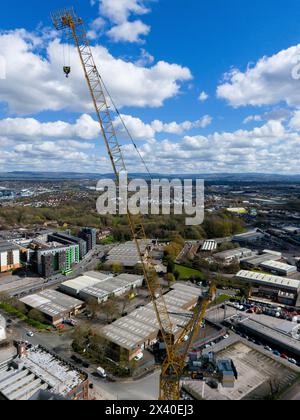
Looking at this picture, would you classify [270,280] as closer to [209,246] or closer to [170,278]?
[170,278]

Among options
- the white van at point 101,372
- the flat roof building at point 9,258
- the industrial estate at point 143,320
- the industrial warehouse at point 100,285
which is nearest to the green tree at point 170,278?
the industrial estate at point 143,320

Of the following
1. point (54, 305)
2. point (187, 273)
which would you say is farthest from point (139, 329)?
point (187, 273)

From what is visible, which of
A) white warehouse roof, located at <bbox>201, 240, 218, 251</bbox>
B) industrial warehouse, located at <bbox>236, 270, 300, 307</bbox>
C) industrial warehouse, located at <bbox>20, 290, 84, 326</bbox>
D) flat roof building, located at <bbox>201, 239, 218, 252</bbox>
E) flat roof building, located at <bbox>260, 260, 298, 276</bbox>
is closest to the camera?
industrial warehouse, located at <bbox>20, 290, 84, 326</bbox>

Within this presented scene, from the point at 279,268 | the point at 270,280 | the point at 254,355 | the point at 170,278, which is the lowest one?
the point at 254,355

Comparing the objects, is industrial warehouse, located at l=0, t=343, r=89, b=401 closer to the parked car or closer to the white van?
the white van

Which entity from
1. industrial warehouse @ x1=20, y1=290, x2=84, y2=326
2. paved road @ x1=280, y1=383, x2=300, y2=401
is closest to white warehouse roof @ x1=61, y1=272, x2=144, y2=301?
industrial warehouse @ x1=20, y1=290, x2=84, y2=326
